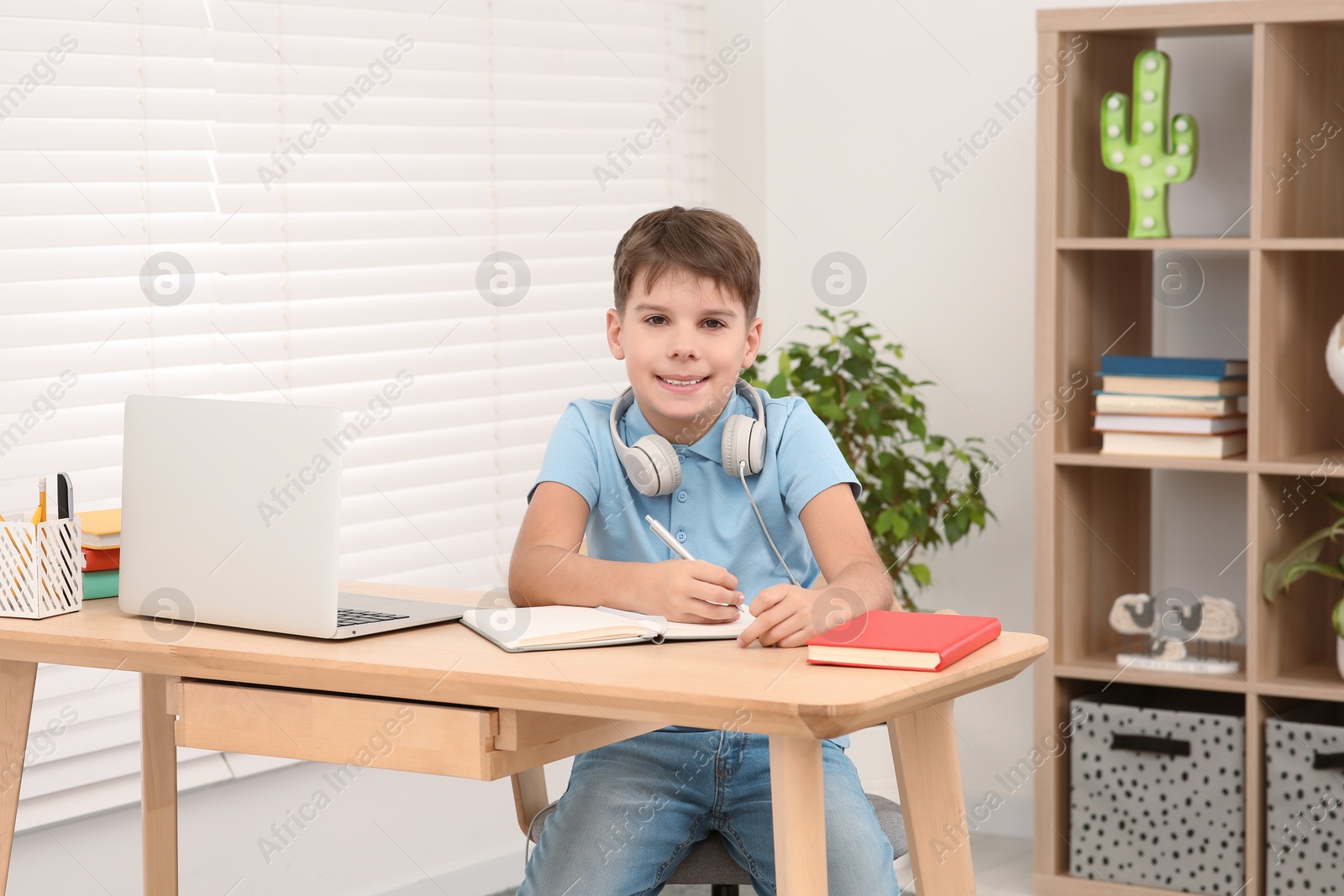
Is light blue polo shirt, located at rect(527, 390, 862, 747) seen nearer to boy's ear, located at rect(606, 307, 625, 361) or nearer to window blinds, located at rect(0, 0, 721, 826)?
boy's ear, located at rect(606, 307, 625, 361)

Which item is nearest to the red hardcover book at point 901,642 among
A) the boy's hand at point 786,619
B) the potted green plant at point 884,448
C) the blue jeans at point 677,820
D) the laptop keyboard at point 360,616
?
the boy's hand at point 786,619

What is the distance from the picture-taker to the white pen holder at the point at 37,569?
5.90 ft

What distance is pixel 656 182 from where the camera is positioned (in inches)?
144

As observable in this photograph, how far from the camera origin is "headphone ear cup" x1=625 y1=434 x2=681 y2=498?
188 cm

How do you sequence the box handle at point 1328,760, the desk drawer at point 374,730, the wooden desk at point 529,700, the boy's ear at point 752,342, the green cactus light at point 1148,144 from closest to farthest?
the wooden desk at point 529,700 → the desk drawer at point 374,730 → the boy's ear at point 752,342 → the box handle at point 1328,760 → the green cactus light at point 1148,144

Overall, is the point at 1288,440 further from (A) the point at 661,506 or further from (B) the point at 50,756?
(B) the point at 50,756

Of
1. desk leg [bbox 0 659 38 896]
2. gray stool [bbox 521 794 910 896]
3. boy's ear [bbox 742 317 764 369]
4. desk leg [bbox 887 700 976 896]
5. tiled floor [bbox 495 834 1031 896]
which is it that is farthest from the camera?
tiled floor [bbox 495 834 1031 896]

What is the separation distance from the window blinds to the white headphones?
3.60 ft

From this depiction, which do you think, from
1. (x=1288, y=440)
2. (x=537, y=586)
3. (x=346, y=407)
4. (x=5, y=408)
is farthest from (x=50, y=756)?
(x=1288, y=440)

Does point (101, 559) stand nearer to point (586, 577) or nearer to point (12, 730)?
point (12, 730)

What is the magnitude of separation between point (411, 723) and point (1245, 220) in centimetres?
231

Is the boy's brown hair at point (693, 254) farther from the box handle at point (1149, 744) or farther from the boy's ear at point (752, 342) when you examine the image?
the box handle at point (1149, 744)

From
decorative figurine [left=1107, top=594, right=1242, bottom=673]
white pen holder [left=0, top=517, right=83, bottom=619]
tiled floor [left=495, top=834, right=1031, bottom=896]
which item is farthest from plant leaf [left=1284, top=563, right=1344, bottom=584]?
white pen holder [left=0, top=517, right=83, bottom=619]

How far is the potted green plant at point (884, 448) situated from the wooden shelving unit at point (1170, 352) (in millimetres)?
287
